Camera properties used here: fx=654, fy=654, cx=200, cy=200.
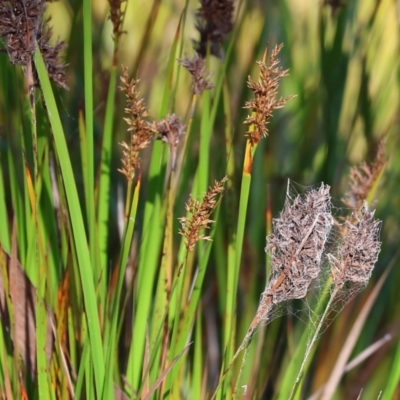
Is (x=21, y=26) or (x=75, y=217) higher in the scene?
(x=21, y=26)

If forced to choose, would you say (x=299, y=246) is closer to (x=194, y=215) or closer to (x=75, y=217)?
(x=194, y=215)

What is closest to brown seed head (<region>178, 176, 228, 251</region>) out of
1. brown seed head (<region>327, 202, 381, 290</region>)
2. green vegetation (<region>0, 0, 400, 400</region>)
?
green vegetation (<region>0, 0, 400, 400</region>)

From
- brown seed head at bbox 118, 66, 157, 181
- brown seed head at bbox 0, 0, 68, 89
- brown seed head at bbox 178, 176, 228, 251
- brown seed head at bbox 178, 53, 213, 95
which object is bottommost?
brown seed head at bbox 178, 176, 228, 251

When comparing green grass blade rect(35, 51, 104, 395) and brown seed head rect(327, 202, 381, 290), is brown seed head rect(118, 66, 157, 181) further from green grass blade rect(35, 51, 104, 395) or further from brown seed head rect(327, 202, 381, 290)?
brown seed head rect(327, 202, 381, 290)

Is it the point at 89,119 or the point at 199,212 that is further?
the point at 89,119

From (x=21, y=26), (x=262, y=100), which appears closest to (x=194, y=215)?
(x=262, y=100)

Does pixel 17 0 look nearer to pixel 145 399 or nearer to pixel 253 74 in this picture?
pixel 145 399

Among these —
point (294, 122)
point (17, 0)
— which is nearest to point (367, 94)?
point (294, 122)

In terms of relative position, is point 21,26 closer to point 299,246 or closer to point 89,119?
point 89,119
